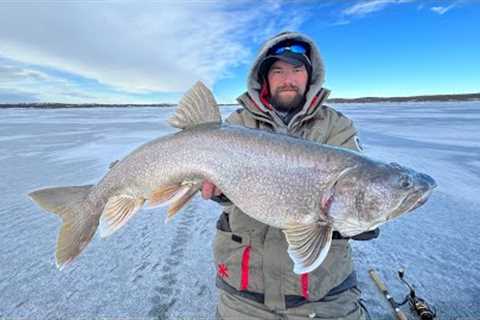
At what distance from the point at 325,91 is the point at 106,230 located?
2230 mm

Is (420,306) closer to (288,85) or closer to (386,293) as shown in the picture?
(386,293)

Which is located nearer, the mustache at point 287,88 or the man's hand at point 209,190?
the man's hand at point 209,190

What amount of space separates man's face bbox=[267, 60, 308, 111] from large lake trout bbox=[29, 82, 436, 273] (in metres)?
1.05

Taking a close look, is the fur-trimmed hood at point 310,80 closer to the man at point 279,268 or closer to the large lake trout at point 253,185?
the man at point 279,268

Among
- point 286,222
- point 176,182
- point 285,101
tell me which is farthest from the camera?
point 285,101

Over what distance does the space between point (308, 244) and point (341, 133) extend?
4.00 ft

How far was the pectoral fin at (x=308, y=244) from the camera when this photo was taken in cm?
213

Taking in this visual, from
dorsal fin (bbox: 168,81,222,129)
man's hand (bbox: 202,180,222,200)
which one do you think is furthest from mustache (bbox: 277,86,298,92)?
man's hand (bbox: 202,180,222,200)

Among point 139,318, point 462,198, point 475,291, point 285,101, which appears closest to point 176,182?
point 139,318

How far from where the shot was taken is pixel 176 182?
8.50 feet

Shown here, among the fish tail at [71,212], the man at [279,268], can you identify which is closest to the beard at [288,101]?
the man at [279,268]

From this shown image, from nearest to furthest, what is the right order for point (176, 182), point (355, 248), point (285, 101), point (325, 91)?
1. point (176, 182)
2. point (325, 91)
3. point (285, 101)
4. point (355, 248)

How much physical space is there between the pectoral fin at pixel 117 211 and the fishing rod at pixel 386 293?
2.19 metres

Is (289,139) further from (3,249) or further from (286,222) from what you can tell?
(3,249)
